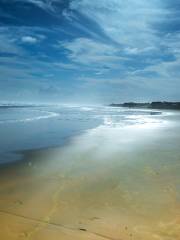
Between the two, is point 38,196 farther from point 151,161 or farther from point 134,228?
point 151,161

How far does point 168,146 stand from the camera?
12.0 m

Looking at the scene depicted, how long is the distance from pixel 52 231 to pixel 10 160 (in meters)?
5.54

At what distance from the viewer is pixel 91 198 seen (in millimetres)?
5586

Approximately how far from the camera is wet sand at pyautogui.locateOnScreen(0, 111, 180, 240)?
165 inches

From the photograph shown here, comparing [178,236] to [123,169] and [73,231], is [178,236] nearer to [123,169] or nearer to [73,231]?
[73,231]

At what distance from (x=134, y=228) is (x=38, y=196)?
2.36 m

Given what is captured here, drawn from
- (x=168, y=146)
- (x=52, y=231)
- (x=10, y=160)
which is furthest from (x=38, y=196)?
(x=168, y=146)

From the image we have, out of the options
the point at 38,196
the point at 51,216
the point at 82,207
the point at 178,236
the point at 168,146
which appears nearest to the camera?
the point at 178,236

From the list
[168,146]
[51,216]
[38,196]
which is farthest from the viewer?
[168,146]

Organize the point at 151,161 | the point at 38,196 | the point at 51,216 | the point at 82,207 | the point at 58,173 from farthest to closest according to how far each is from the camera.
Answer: the point at 151,161, the point at 58,173, the point at 38,196, the point at 82,207, the point at 51,216

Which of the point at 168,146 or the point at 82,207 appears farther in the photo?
the point at 168,146

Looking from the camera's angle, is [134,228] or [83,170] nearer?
[134,228]

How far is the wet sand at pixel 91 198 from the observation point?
4195 mm

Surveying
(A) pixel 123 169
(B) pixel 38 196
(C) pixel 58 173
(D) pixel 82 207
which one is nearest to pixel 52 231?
(D) pixel 82 207
